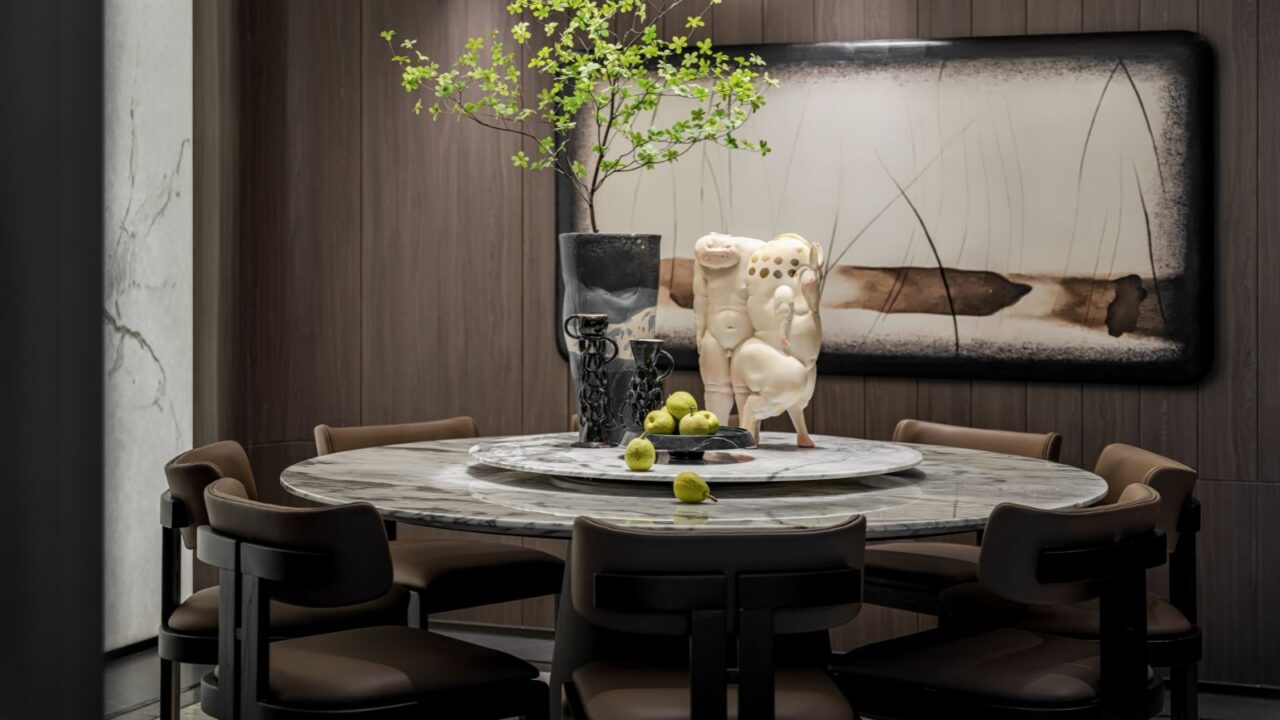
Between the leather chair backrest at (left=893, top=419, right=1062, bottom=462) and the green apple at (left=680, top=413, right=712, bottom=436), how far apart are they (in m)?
1.13

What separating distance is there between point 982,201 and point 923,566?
1.45m

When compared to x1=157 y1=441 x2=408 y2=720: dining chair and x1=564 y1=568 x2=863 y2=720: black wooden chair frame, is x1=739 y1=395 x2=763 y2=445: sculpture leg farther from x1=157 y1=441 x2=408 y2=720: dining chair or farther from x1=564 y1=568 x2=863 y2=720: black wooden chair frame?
x1=564 y1=568 x2=863 y2=720: black wooden chair frame

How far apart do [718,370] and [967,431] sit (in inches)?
38.5

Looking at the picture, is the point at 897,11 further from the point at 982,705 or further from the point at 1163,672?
the point at 982,705

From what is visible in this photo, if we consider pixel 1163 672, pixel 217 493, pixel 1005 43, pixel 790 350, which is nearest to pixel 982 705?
pixel 790 350

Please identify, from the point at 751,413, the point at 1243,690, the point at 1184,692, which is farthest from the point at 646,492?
the point at 1243,690

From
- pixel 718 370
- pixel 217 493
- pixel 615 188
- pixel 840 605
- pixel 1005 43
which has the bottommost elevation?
pixel 840 605

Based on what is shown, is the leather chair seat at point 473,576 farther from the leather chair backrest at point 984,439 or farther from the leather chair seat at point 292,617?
the leather chair backrest at point 984,439

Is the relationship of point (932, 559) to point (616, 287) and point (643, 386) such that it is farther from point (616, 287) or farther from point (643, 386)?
point (616, 287)

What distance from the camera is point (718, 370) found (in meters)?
2.98

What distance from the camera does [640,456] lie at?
2.44 metres

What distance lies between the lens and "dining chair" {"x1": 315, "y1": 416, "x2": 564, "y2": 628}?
303cm

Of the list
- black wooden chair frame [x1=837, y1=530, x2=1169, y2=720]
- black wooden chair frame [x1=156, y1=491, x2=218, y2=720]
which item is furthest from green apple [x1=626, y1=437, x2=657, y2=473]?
black wooden chair frame [x1=156, y1=491, x2=218, y2=720]

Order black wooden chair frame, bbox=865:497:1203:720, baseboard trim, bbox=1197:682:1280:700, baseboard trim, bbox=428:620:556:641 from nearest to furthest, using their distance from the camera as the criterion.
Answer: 1. black wooden chair frame, bbox=865:497:1203:720
2. baseboard trim, bbox=1197:682:1280:700
3. baseboard trim, bbox=428:620:556:641
